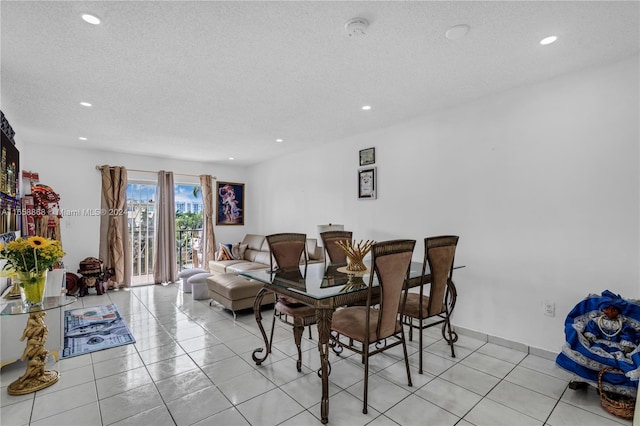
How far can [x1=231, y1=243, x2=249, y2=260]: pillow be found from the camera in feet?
20.6

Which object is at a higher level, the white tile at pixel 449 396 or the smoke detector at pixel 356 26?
the smoke detector at pixel 356 26

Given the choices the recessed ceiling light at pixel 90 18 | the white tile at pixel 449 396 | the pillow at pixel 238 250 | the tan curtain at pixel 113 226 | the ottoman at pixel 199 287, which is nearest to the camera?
the recessed ceiling light at pixel 90 18

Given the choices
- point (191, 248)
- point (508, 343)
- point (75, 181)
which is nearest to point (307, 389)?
point (508, 343)

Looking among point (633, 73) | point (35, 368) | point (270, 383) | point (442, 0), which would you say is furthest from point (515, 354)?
point (35, 368)

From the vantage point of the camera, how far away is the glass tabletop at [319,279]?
2.12 meters

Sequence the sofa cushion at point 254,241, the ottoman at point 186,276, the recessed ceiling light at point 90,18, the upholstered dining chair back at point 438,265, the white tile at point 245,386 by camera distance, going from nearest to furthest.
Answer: the recessed ceiling light at point 90,18 → the white tile at point 245,386 → the upholstered dining chair back at point 438,265 → the ottoman at point 186,276 → the sofa cushion at point 254,241

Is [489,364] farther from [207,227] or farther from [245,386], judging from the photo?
[207,227]

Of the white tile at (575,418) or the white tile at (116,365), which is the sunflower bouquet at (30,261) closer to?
the white tile at (116,365)

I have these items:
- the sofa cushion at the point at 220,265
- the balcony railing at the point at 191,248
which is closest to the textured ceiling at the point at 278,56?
the sofa cushion at the point at 220,265

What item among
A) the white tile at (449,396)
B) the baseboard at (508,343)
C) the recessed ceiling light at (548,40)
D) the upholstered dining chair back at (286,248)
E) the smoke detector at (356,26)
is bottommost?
the white tile at (449,396)

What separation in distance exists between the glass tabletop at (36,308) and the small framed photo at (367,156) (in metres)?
3.52

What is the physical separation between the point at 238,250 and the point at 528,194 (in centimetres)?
511

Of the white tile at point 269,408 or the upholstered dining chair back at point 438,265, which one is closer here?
the white tile at point 269,408

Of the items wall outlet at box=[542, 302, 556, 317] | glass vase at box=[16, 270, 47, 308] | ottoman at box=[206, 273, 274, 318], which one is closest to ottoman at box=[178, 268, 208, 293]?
ottoman at box=[206, 273, 274, 318]
